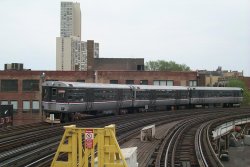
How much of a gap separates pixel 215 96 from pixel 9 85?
28605mm

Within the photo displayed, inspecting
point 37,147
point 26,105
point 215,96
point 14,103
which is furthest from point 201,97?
point 37,147

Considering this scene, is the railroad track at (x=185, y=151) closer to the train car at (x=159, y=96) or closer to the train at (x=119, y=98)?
the train at (x=119, y=98)

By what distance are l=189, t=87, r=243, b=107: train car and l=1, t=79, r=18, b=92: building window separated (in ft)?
79.0

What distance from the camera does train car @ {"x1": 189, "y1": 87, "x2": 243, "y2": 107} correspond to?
171 feet

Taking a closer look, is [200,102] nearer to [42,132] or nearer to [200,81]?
[200,81]

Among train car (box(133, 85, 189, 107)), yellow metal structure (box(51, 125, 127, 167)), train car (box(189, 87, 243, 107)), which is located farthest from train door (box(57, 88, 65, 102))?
train car (box(189, 87, 243, 107))

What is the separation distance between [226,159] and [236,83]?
176 ft

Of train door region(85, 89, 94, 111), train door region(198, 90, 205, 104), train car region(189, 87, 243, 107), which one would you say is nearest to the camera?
train door region(85, 89, 94, 111)

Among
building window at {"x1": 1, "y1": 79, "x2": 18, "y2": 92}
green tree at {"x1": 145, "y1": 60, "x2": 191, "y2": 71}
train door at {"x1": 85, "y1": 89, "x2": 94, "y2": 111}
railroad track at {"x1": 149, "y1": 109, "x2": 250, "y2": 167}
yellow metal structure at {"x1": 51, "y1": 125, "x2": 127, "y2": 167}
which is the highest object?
green tree at {"x1": 145, "y1": 60, "x2": 191, "y2": 71}

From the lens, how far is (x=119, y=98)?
3800 centimetres

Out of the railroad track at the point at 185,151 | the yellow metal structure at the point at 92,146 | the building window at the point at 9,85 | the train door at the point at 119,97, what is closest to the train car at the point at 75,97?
the train door at the point at 119,97

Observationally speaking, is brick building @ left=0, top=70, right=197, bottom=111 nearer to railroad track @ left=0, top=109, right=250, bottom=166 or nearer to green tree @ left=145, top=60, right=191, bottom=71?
railroad track @ left=0, top=109, right=250, bottom=166

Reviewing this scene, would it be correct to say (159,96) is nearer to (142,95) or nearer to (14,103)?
(142,95)

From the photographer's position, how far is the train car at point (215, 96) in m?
52.2
